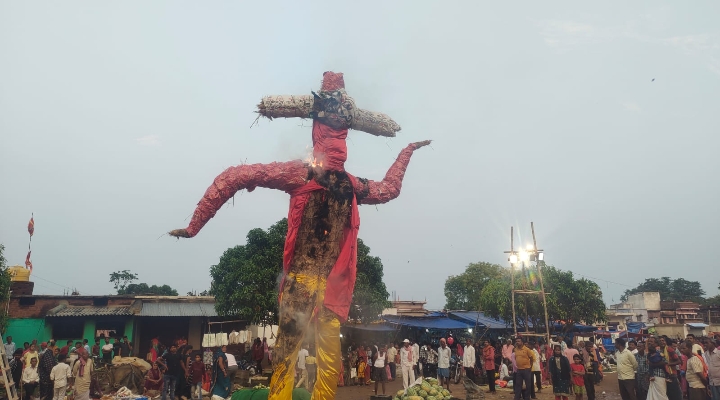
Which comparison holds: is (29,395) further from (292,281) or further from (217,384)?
(292,281)

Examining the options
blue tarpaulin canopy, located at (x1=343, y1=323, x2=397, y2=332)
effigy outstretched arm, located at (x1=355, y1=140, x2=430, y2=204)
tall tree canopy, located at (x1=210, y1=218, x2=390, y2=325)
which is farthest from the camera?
blue tarpaulin canopy, located at (x1=343, y1=323, x2=397, y2=332)

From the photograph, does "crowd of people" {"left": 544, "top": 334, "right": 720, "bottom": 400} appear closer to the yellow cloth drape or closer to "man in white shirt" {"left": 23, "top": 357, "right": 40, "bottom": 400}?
the yellow cloth drape

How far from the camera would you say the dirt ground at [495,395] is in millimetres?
14367

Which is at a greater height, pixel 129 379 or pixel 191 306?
pixel 191 306

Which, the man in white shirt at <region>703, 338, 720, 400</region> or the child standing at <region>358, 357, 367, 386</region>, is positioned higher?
the man in white shirt at <region>703, 338, 720, 400</region>

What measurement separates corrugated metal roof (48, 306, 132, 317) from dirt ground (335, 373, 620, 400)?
12.6m

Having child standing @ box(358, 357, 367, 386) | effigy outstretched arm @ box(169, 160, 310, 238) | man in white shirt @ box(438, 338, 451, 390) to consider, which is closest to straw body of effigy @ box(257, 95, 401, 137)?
effigy outstretched arm @ box(169, 160, 310, 238)

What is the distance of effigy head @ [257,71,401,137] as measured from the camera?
463 cm

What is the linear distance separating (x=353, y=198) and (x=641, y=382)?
28.6ft

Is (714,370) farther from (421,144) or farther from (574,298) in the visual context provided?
(574,298)

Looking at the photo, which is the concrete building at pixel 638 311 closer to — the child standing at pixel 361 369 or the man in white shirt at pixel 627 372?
the child standing at pixel 361 369

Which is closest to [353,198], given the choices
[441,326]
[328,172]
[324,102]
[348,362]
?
[328,172]

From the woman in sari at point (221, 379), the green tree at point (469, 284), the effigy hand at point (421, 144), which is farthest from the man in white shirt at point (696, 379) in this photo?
the green tree at point (469, 284)

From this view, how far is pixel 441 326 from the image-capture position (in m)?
24.4
